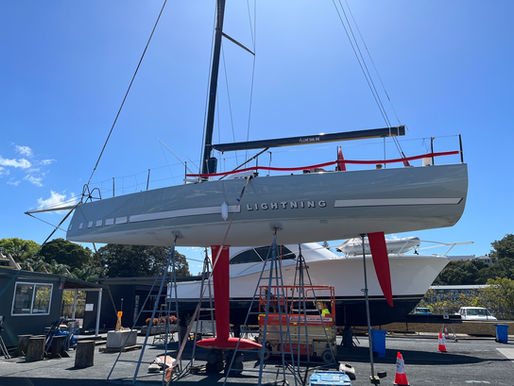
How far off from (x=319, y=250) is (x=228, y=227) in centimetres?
574

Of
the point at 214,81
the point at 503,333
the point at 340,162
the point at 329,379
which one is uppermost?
the point at 214,81

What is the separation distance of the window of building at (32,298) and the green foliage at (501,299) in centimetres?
2223

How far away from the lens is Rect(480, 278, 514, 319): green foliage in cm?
2052

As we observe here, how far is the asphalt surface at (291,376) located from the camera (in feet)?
20.5

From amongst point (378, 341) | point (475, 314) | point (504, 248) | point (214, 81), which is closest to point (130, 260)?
point (475, 314)

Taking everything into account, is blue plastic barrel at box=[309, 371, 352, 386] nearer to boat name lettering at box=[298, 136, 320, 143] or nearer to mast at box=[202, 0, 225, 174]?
boat name lettering at box=[298, 136, 320, 143]

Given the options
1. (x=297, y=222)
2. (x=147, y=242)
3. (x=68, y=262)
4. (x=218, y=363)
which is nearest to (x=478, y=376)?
(x=297, y=222)

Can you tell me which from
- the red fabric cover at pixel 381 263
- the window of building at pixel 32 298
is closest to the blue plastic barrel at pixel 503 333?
the red fabric cover at pixel 381 263

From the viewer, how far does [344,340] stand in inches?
436

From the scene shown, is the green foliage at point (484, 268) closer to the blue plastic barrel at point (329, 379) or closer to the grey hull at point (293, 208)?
the grey hull at point (293, 208)

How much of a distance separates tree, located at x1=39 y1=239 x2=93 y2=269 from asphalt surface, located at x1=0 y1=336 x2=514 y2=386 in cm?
3240

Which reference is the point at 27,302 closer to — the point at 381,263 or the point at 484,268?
the point at 381,263

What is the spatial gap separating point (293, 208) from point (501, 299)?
2029 centimetres

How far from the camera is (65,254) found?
38438 mm
